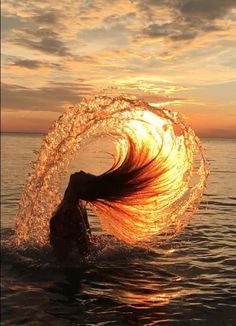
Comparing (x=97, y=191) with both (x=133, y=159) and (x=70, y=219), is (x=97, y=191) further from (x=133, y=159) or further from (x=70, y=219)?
(x=133, y=159)

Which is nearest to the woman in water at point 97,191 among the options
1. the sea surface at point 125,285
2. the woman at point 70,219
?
the woman at point 70,219

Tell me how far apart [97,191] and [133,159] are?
51.6 inches

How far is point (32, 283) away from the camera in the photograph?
11289 mm

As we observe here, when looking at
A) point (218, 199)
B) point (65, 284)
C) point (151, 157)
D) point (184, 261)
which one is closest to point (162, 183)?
point (151, 157)

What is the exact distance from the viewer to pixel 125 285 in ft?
37.2

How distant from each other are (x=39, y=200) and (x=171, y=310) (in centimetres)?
617

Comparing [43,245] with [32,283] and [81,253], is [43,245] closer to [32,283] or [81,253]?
[81,253]

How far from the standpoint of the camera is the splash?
41.2ft

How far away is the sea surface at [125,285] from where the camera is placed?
9.52 metres

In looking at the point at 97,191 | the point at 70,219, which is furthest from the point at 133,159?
the point at 70,219

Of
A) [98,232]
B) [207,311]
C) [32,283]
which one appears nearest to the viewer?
[207,311]

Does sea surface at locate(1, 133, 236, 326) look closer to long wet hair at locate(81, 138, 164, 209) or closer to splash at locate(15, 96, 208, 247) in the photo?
splash at locate(15, 96, 208, 247)

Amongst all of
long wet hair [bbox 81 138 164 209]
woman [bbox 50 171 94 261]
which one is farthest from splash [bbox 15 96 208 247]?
woman [bbox 50 171 94 261]

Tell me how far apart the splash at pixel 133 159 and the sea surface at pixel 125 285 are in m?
0.97
